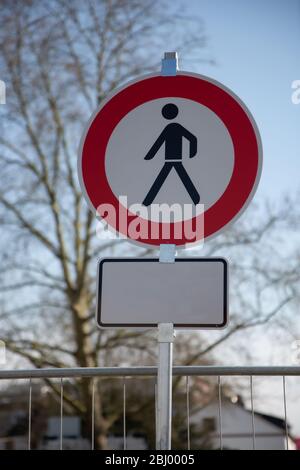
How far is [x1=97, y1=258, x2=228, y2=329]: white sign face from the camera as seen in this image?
5.96ft

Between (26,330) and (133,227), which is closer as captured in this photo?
(133,227)

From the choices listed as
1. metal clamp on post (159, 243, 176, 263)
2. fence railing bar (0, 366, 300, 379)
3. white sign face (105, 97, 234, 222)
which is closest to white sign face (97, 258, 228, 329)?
metal clamp on post (159, 243, 176, 263)

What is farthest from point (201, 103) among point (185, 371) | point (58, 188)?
point (58, 188)

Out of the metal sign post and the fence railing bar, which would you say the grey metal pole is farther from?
the fence railing bar

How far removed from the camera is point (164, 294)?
1.84 metres

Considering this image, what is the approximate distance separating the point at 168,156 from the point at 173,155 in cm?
Result: 1

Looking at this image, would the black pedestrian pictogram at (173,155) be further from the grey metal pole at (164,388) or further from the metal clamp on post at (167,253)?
the grey metal pole at (164,388)

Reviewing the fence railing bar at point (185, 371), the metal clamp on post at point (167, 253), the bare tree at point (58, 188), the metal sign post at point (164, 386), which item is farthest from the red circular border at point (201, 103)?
the bare tree at point (58, 188)

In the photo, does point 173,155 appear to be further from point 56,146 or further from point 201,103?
point 56,146

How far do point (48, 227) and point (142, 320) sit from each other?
39.7ft
